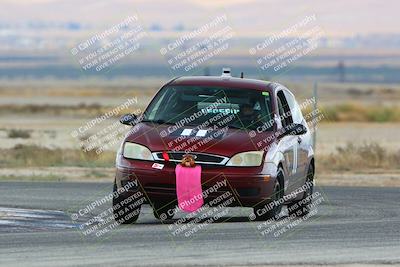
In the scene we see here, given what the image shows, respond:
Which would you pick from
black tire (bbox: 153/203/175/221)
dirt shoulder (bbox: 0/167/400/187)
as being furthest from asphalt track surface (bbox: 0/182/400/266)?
dirt shoulder (bbox: 0/167/400/187)

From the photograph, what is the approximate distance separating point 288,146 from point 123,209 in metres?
2.34

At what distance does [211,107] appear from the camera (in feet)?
51.0

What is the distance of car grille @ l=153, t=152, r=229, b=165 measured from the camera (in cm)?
1433

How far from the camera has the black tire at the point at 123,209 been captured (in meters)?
14.6

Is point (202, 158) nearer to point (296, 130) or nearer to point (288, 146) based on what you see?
point (288, 146)

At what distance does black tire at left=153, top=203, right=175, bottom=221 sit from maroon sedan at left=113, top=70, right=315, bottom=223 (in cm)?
2

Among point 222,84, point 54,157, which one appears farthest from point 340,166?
point 222,84

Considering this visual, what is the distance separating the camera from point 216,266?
→ 35.7 feet

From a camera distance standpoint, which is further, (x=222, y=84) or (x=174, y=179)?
(x=222, y=84)

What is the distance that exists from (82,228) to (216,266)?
3651 millimetres

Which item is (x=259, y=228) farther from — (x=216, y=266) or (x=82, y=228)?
(x=216, y=266)

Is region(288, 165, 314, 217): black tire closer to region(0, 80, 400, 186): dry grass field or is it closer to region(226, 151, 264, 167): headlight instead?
region(226, 151, 264, 167): headlight

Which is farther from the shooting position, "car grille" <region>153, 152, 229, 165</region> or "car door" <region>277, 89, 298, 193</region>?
"car door" <region>277, 89, 298, 193</region>

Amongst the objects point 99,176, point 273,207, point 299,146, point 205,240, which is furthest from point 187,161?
point 99,176
